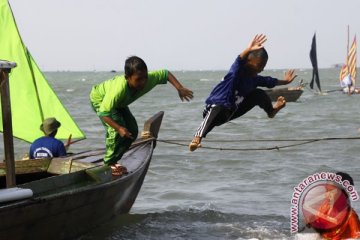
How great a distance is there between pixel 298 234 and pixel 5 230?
6.84 feet

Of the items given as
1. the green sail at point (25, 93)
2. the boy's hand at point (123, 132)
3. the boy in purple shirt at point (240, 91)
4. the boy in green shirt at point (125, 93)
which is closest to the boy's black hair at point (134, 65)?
the boy in green shirt at point (125, 93)

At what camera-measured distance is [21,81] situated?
957cm

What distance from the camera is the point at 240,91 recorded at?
6.02m

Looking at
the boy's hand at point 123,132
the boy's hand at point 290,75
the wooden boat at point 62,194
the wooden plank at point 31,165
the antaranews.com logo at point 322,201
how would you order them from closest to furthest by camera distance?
1. the antaranews.com logo at point 322,201
2. the wooden boat at point 62,194
3. the boy's hand at point 123,132
4. the wooden plank at point 31,165
5. the boy's hand at point 290,75

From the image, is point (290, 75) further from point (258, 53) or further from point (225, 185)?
point (225, 185)

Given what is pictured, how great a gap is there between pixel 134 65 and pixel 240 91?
100cm

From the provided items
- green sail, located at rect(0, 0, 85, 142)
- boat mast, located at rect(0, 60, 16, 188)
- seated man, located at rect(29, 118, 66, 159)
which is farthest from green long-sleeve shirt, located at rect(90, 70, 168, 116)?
green sail, located at rect(0, 0, 85, 142)

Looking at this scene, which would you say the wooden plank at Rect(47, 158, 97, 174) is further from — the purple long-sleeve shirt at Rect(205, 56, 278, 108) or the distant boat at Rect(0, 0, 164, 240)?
the purple long-sleeve shirt at Rect(205, 56, 278, 108)

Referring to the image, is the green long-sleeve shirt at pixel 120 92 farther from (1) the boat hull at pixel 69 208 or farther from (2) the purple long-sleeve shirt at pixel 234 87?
(1) the boat hull at pixel 69 208

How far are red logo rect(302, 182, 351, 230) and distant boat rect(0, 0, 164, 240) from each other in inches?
86.3

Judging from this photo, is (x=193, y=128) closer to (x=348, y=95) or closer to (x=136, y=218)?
(x=136, y=218)

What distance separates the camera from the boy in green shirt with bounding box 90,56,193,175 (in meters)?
5.78

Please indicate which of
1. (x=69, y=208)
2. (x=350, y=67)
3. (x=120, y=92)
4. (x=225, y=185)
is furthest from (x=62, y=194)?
(x=350, y=67)

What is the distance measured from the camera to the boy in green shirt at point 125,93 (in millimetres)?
5777
